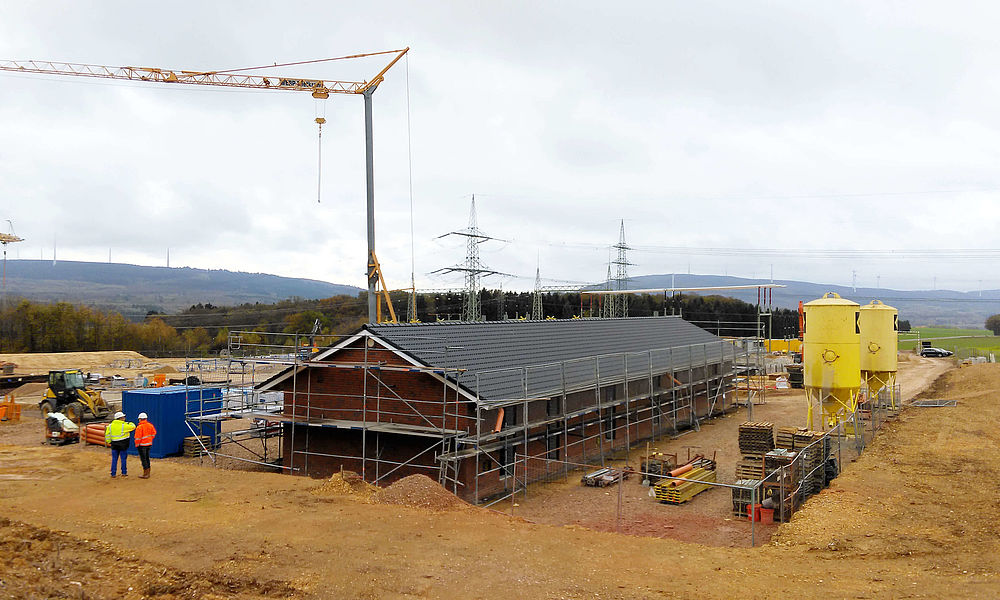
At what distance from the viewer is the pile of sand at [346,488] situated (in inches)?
583

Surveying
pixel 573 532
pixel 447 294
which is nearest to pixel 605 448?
pixel 573 532

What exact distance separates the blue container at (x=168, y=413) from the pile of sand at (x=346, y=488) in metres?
8.98

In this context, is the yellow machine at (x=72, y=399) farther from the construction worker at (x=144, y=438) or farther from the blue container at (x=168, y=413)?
the construction worker at (x=144, y=438)

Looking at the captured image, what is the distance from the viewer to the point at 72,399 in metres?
30.9

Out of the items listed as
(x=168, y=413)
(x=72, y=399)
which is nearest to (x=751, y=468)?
(x=168, y=413)

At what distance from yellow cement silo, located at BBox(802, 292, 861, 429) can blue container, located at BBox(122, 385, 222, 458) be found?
2083 centimetres

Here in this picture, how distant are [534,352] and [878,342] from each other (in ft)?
48.6

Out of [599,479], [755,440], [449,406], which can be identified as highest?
[449,406]

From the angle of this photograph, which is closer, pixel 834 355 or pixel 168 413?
pixel 834 355

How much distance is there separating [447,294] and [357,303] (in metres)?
13.5

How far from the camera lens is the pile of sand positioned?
48.6 feet

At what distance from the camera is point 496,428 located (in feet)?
58.9

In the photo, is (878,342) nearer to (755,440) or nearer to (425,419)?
(755,440)

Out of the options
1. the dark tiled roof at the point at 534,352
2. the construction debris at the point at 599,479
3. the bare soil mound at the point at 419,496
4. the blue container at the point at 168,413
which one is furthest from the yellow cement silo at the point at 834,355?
the blue container at the point at 168,413
